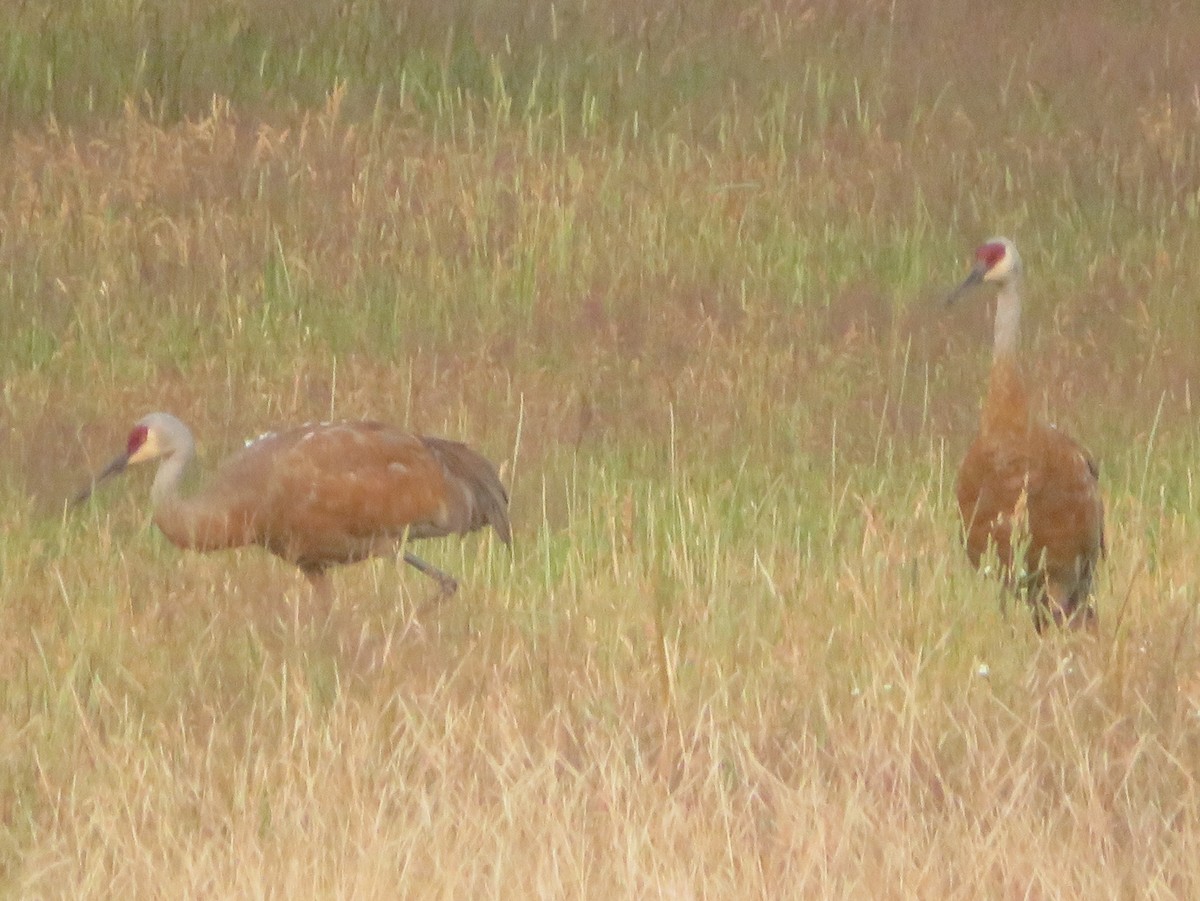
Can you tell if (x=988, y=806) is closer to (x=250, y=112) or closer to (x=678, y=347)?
(x=678, y=347)

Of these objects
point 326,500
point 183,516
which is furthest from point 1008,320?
point 183,516

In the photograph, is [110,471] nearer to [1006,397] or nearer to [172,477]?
[172,477]

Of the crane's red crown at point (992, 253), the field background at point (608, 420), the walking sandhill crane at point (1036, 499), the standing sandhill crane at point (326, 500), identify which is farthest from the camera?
the crane's red crown at point (992, 253)

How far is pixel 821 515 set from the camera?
708 cm

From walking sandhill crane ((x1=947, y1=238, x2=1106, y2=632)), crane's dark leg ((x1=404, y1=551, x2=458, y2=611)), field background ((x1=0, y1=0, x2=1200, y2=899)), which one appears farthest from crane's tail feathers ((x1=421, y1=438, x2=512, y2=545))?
walking sandhill crane ((x1=947, y1=238, x2=1106, y2=632))

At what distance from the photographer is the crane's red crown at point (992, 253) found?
22.0 ft

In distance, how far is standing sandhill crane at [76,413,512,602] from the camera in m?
6.40

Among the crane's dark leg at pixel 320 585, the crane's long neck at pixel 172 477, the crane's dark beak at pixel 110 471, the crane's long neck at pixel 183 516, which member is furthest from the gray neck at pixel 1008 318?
the crane's dark beak at pixel 110 471

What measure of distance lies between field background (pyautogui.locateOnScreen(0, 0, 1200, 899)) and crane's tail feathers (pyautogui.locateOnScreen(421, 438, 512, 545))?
108 millimetres

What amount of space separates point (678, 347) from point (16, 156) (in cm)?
354

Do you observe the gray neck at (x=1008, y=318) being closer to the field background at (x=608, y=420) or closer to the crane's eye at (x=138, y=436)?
the field background at (x=608, y=420)

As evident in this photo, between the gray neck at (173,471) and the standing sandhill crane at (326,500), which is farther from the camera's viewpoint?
the gray neck at (173,471)

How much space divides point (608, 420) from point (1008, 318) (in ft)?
8.32

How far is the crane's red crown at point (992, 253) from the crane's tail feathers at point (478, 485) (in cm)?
162
